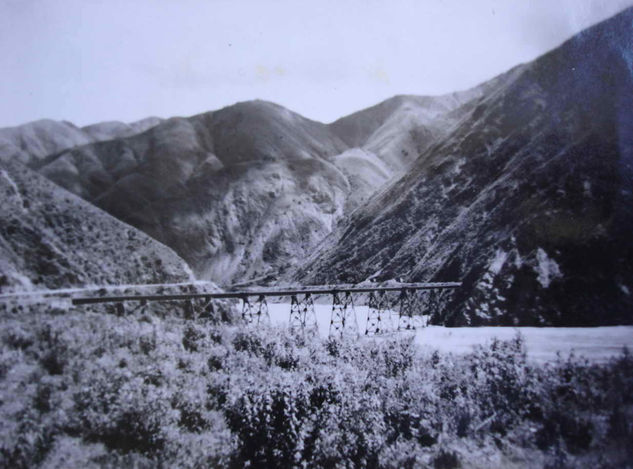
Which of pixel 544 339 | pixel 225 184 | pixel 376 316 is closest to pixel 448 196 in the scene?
pixel 376 316

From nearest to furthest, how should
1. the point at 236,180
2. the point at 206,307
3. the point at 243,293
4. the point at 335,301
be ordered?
the point at 206,307, the point at 243,293, the point at 335,301, the point at 236,180

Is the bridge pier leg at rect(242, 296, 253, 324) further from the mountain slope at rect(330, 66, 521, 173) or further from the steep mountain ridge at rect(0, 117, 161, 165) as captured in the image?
the steep mountain ridge at rect(0, 117, 161, 165)

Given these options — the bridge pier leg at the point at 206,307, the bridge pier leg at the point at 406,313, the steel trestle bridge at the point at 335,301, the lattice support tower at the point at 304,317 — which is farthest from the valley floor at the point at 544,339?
the bridge pier leg at the point at 206,307

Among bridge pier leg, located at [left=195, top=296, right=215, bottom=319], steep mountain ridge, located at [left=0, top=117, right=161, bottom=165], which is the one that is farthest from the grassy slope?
steep mountain ridge, located at [left=0, top=117, right=161, bottom=165]

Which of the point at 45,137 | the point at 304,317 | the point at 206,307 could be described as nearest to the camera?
the point at 206,307

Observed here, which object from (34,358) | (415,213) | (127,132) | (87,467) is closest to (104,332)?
(34,358)

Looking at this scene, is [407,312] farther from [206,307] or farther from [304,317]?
[206,307]
